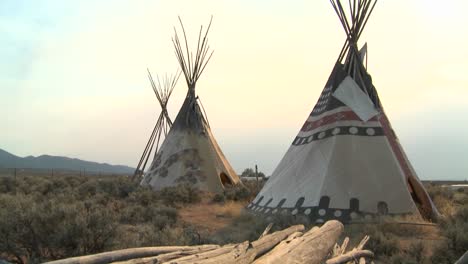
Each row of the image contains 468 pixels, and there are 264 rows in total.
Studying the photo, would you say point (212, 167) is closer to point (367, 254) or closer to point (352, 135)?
point (352, 135)

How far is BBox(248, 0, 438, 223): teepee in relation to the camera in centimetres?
918

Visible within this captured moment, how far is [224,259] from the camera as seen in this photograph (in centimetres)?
282

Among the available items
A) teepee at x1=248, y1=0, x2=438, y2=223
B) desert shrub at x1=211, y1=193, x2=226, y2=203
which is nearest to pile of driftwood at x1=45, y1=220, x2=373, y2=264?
teepee at x1=248, y1=0, x2=438, y2=223

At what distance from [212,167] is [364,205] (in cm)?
827

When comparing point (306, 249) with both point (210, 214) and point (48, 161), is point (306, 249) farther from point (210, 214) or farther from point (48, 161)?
point (48, 161)

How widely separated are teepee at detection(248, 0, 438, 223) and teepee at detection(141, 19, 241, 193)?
5.70m

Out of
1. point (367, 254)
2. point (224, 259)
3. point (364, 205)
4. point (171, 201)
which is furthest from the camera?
point (171, 201)

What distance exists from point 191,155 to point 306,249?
1359 cm

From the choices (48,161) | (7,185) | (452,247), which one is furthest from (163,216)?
(48,161)

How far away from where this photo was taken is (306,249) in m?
3.25

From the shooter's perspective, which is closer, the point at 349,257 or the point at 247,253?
the point at 247,253

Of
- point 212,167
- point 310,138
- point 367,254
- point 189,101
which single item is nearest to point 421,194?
point 310,138

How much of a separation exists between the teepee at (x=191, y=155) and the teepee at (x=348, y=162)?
18.7ft

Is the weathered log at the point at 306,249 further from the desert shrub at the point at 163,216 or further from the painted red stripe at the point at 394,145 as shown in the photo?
the painted red stripe at the point at 394,145
